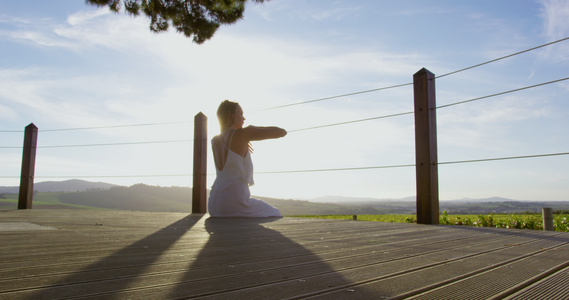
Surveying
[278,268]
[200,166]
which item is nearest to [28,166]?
[200,166]

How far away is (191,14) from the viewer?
19.9ft

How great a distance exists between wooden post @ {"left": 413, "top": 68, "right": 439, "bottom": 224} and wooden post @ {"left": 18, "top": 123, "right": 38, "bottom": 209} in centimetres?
582

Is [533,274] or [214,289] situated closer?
[214,289]

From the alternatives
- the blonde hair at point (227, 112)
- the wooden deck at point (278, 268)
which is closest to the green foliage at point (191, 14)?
the blonde hair at point (227, 112)

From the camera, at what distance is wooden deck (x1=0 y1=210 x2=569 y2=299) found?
38.3 inches

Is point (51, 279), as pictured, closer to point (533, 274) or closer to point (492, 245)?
point (533, 274)

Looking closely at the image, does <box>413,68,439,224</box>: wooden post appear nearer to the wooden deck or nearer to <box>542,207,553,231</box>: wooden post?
the wooden deck

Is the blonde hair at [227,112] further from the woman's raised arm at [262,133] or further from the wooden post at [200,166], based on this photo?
the wooden post at [200,166]

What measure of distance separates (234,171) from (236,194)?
23 cm

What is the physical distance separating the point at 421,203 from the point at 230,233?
186 centimetres

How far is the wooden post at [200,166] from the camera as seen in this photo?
17.4 feet

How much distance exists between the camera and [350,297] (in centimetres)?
92

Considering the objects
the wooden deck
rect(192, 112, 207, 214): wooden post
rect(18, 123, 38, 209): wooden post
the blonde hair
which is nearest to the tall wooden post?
the wooden deck

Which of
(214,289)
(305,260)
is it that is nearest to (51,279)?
(214,289)
